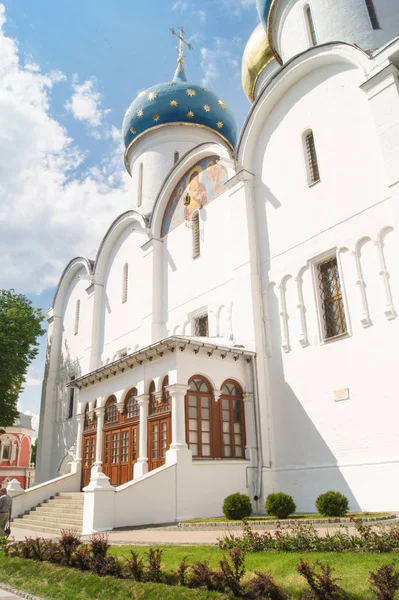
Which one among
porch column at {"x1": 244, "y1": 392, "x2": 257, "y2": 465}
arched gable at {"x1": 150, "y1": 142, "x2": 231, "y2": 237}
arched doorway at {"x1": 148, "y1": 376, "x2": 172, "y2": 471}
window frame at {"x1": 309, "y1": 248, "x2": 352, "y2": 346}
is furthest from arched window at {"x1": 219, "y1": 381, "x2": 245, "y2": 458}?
arched gable at {"x1": 150, "y1": 142, "x2": 231, "y2": 237}

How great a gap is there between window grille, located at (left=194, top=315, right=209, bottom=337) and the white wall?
863 cm

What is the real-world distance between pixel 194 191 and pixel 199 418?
8251 mm

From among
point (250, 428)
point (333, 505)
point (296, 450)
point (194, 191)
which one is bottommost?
point (333, 505)

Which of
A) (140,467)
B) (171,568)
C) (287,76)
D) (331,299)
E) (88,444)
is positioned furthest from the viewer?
(88,444)

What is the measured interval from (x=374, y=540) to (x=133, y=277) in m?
14.9

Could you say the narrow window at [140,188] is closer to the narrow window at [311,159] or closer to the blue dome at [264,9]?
the blue dome at [264,9]

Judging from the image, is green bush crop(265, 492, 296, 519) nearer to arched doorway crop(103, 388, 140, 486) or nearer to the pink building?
arched doorway crop(103, 388, 140, 486)

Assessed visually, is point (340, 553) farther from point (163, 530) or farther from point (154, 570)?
point (163, 530)

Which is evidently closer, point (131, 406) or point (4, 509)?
point (4, 509)

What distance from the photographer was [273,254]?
511 inches

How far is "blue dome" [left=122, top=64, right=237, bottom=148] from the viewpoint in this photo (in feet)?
68.8

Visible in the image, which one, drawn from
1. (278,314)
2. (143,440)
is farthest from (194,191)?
(143,440)

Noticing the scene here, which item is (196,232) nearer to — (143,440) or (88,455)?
(143,440)

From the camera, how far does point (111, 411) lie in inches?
567
